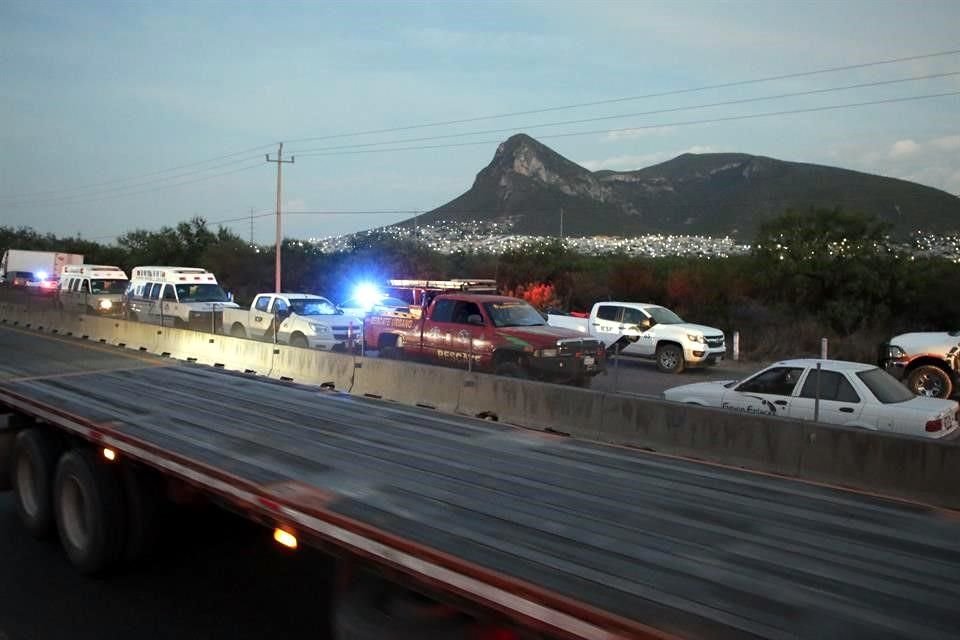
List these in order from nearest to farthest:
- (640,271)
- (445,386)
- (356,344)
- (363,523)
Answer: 1. (363,523)
2. (445,386)
3. (356,344)
4. (640,271)

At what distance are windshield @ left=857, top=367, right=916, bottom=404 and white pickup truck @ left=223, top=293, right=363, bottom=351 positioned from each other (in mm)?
13037

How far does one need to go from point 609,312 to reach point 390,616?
70.8 ft

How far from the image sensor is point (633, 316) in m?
24.5

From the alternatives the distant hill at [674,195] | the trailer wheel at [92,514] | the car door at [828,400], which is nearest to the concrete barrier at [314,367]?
the car door at [828,400]

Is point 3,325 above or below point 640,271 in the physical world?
below

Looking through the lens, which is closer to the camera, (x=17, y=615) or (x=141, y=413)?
(x=17, y=615)

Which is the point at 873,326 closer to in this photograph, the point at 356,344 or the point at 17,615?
the point at 356,344

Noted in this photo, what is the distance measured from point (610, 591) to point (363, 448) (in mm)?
3155

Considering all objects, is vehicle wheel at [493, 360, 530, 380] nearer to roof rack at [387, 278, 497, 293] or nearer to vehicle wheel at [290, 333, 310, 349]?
roof rack at [387, 278, 497, 293]

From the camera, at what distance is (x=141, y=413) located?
7469mm

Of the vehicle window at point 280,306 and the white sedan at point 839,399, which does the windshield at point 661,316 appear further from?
the white sedan at point 839,399

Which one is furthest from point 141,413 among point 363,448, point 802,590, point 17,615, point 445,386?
point 445,386

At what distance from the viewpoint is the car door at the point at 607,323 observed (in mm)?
24547

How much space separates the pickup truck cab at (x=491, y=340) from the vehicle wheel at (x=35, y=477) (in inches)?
340
